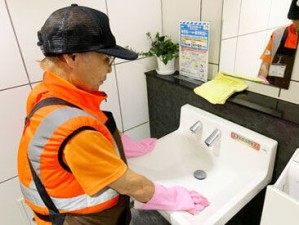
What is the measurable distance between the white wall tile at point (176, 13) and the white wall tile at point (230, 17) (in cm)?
15

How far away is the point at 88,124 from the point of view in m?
0.61

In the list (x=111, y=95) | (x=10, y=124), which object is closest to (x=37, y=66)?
(x=10, y=124)

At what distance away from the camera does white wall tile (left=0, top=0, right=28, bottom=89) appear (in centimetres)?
93

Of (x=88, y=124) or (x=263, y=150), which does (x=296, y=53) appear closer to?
(x=263, y=150)

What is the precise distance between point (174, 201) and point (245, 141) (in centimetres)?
37

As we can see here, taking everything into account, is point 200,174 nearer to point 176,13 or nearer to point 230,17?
point 230,17

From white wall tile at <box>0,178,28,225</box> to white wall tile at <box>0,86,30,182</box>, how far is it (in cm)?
5

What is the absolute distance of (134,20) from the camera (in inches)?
49.3

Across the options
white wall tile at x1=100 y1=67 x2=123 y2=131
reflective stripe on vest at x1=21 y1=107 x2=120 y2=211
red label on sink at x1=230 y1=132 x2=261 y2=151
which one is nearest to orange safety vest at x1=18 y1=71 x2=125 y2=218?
reflective stripe on vest at x1=21 y1=107 x2=120 y2=211

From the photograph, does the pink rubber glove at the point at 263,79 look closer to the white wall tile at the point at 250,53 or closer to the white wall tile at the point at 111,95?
the white wall tile at the point at 250,53

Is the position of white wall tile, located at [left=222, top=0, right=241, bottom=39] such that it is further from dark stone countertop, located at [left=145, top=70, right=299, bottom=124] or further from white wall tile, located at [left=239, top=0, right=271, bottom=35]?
dark stone countertop, located at [left=145, top=70, right=299, bottom=124]

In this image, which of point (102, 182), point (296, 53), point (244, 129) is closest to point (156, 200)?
point (102, 182)

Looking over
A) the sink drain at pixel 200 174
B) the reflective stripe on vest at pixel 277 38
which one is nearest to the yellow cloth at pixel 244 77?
the reflective stripe on vest at pixel 277 38

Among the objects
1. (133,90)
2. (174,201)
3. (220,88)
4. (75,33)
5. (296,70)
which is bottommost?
(174,201)
